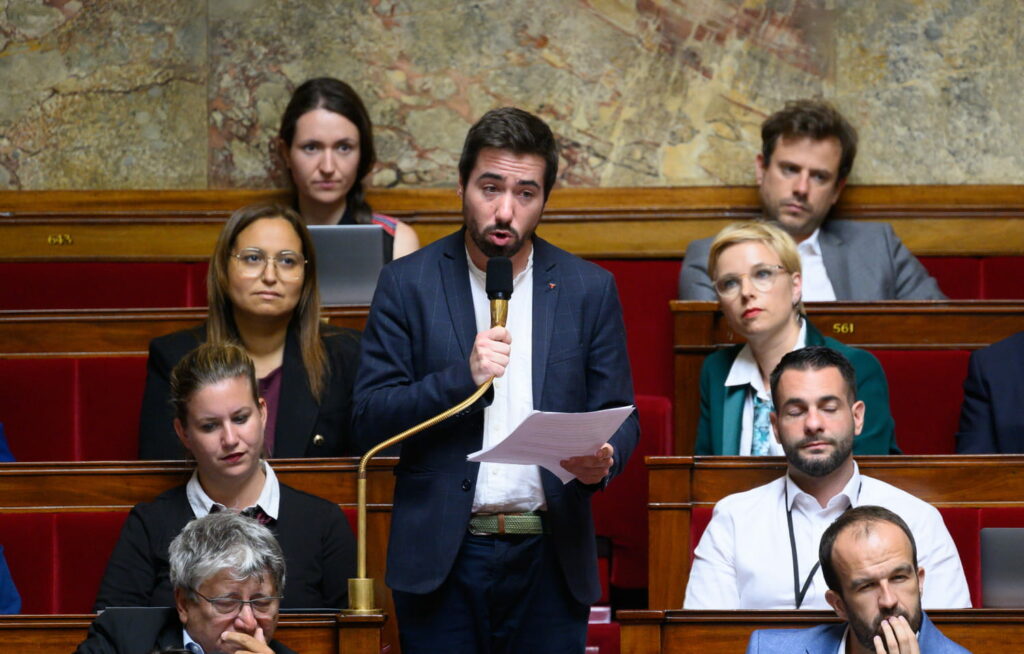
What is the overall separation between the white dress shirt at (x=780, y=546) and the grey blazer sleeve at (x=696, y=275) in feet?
1.92

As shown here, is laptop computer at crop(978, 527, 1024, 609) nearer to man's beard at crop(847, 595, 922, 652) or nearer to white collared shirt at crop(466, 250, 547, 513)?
man's beard at crop(847, 595, 922, 652)

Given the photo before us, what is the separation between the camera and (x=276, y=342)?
5.97 feet

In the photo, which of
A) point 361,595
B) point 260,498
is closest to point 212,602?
point 361,595

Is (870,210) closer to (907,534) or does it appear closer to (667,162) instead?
(667,162)

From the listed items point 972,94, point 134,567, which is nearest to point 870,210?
point 972,94

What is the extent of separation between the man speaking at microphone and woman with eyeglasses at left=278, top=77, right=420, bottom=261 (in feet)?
2.97

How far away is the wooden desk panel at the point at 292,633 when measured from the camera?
131cm

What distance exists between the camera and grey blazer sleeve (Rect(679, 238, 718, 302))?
6.94ft

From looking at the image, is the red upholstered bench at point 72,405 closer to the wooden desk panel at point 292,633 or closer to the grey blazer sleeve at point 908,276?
the wooden desk panel at point 292,633

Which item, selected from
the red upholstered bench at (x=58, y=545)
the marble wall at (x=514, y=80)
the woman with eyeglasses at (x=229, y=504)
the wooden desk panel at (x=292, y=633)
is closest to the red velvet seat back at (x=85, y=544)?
the red upholstered bench at (x=58, y=545)

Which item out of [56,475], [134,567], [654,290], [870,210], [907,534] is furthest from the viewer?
[870,210]

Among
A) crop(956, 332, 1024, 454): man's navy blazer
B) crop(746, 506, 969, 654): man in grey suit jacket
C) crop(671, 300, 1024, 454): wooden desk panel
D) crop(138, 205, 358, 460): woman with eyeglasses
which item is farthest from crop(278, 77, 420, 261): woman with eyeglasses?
crop(746, 506, 969, 654): man in grey suit jacket

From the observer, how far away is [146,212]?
2564mm

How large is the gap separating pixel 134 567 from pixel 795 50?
61.3 inches
